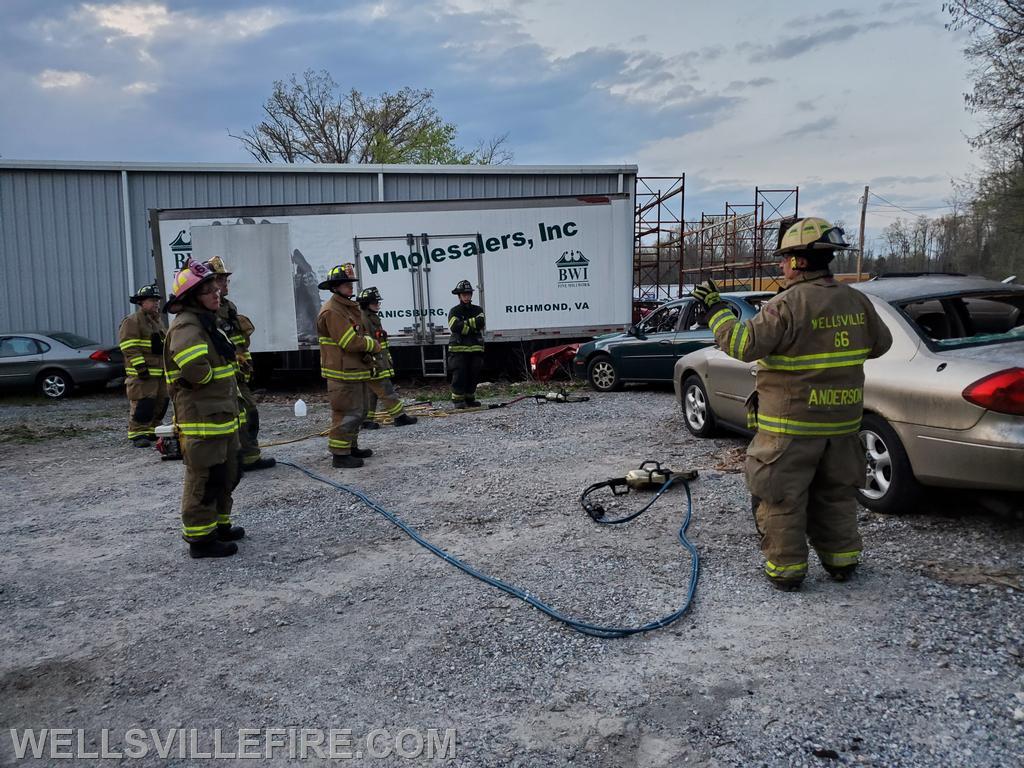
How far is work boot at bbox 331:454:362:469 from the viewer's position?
6680mm

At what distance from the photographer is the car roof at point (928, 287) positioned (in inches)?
180

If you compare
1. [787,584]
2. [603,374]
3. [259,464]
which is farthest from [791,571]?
[603,374]

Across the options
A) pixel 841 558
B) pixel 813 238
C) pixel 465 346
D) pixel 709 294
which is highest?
pixel 813 238

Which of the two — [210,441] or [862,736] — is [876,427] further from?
[210,441]

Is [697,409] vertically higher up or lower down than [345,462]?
higher up

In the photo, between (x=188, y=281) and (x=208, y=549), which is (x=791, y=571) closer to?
(x=208, y=549)

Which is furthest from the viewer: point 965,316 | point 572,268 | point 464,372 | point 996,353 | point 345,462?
point 572,268

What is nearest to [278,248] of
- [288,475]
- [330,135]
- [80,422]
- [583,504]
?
[80,422]

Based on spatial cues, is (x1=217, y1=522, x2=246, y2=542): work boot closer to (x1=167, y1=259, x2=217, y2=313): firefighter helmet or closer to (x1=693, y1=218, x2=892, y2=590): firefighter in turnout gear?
(x1=167, y1=259, x2=217, y2=313): firefighter helmet

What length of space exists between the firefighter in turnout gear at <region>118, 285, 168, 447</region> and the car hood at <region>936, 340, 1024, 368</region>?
25.5ft

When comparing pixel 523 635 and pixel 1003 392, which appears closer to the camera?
pixel 523 635

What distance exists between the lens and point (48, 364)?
13.2m

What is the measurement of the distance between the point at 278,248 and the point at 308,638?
10072 mm

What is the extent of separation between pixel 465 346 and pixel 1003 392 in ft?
23.0
